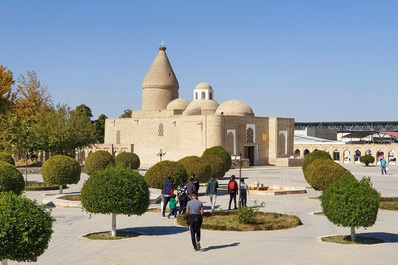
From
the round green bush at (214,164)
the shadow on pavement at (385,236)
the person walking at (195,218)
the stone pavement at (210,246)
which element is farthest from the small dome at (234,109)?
the person walking at (195,218)

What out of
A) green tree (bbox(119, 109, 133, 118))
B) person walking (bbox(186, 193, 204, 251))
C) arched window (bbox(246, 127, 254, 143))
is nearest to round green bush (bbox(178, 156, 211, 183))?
person walking (bbox(186, 193, 204, 251))

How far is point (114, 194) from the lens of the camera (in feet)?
40.6

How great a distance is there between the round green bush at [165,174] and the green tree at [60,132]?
20576 millimetres

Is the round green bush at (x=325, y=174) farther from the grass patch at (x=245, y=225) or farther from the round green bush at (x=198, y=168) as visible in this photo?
the round green bush at (x=198, y=168)

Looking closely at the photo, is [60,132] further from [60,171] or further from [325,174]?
[325,174]

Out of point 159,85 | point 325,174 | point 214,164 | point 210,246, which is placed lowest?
point 210,246

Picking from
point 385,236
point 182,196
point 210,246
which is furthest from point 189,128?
point 210,246

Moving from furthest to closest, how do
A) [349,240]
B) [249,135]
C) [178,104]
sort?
[178,104] < [249,135] < [349,240]

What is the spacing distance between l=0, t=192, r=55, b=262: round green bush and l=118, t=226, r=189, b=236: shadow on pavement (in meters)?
5.30

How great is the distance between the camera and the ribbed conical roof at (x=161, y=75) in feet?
183

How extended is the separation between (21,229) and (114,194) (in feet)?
15.7

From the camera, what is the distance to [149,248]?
11.2 m

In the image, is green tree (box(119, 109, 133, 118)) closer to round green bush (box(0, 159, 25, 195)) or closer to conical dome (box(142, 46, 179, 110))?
conical dome (box(142, 46, 179, 110))

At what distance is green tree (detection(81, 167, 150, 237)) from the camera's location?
486 inches
